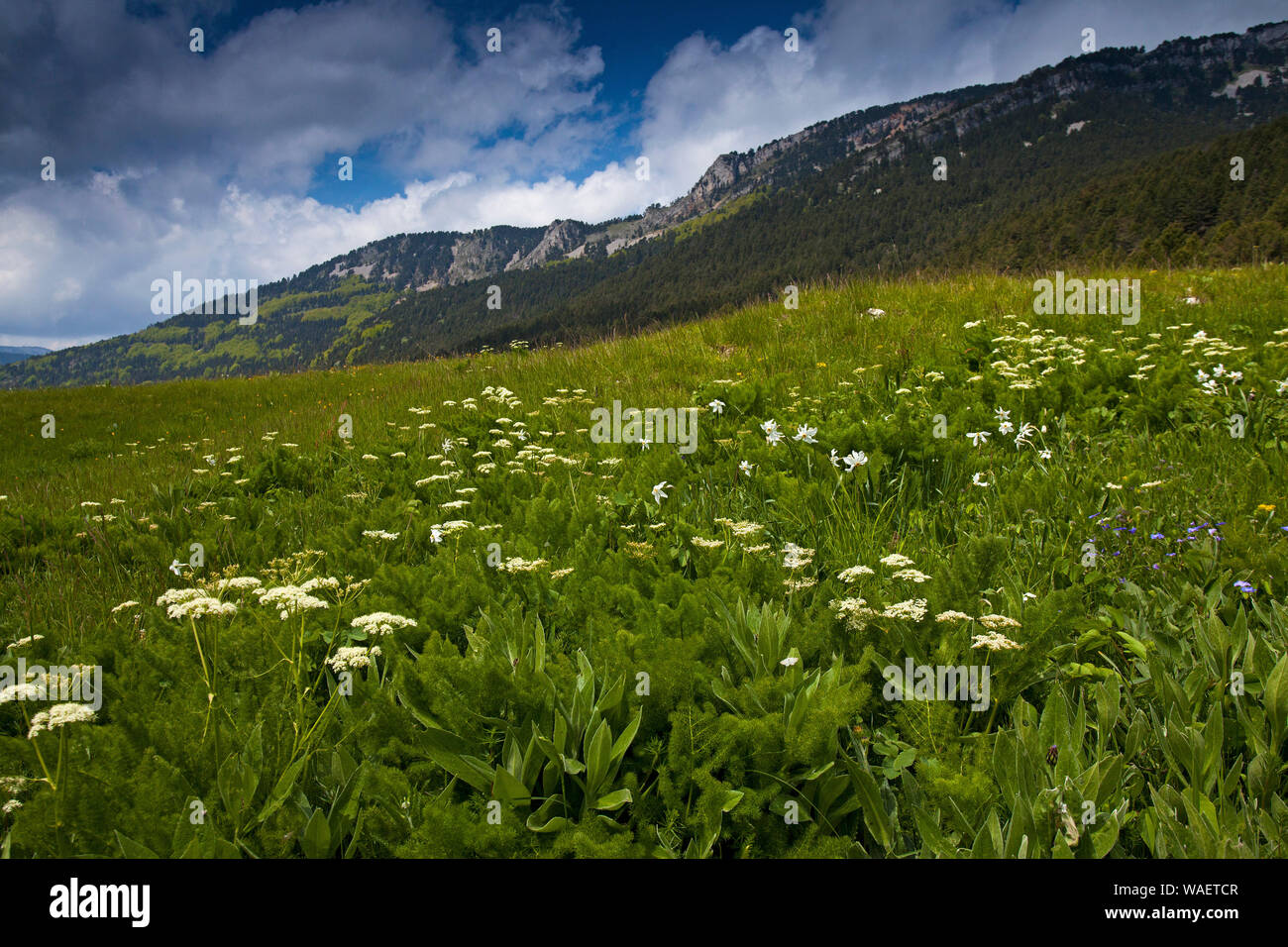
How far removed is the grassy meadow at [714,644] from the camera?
1.88 m

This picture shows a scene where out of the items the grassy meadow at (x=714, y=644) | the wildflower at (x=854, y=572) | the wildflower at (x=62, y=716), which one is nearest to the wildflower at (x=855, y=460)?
the grassy meadow at (x=714, y=644)

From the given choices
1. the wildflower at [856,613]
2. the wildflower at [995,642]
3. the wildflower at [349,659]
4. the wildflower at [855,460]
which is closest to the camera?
the wildflower at [995,642]

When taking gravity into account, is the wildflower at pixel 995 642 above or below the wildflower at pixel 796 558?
below

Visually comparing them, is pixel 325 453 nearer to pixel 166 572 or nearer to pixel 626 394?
pixel 166 572

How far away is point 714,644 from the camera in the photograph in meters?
2.57

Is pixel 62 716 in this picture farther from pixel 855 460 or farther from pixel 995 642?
pixel 855 460

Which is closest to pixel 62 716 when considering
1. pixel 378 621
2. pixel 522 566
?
pixel 378 621

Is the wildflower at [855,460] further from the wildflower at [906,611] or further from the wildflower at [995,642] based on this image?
the wildflower at [995,642]

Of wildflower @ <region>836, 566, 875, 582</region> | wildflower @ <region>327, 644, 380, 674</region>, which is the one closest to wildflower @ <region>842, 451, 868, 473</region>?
wildflower @ <region>836, 566, 875, 582</region>

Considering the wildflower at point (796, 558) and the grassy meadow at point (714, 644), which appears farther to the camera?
the wildflower at point (796, 558)

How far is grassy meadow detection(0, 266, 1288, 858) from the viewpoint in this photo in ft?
6.17

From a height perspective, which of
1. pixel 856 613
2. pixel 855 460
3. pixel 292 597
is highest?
pixel 855 460

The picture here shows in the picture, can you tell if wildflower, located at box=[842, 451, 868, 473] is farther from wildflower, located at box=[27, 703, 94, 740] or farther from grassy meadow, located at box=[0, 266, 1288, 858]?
wildflower, located at box=[27, 703, 94, 740]
